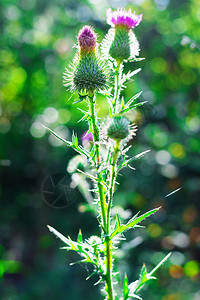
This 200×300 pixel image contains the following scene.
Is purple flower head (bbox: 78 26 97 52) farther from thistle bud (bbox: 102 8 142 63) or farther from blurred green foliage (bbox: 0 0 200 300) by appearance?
blurred green foliage (bbox: 0 0 200 300)

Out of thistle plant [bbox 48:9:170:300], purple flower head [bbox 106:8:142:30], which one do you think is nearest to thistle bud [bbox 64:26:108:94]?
thistle plant [bbox 48:9:170:300]

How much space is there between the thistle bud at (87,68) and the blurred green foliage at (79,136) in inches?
105

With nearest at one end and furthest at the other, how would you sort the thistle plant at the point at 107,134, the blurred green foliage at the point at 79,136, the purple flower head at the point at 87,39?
the thistle plant at the point at 107,134 < the purple flower head at the point at 87,39 < the blurred green foliage at the point at 79,136

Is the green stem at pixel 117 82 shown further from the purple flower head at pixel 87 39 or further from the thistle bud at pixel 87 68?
the purple flower head at pixel 87 39

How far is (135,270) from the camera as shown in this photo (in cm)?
389

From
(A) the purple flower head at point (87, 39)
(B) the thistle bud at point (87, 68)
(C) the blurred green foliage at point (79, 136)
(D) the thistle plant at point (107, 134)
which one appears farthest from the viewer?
(C) the blurred green foliage at point (79, 136)

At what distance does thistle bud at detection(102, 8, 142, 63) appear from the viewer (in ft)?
5.19

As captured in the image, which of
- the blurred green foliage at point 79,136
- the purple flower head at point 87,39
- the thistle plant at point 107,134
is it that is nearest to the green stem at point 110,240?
the thistle plant at point 107,134

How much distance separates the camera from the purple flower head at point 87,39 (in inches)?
64.9

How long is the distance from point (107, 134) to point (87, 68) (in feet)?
1.35

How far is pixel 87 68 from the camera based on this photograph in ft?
5.25

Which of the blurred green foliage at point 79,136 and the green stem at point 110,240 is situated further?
the blurred green foliage at point 79,136

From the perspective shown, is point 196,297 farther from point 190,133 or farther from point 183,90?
point 183,90

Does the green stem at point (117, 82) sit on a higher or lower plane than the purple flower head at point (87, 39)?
lower
